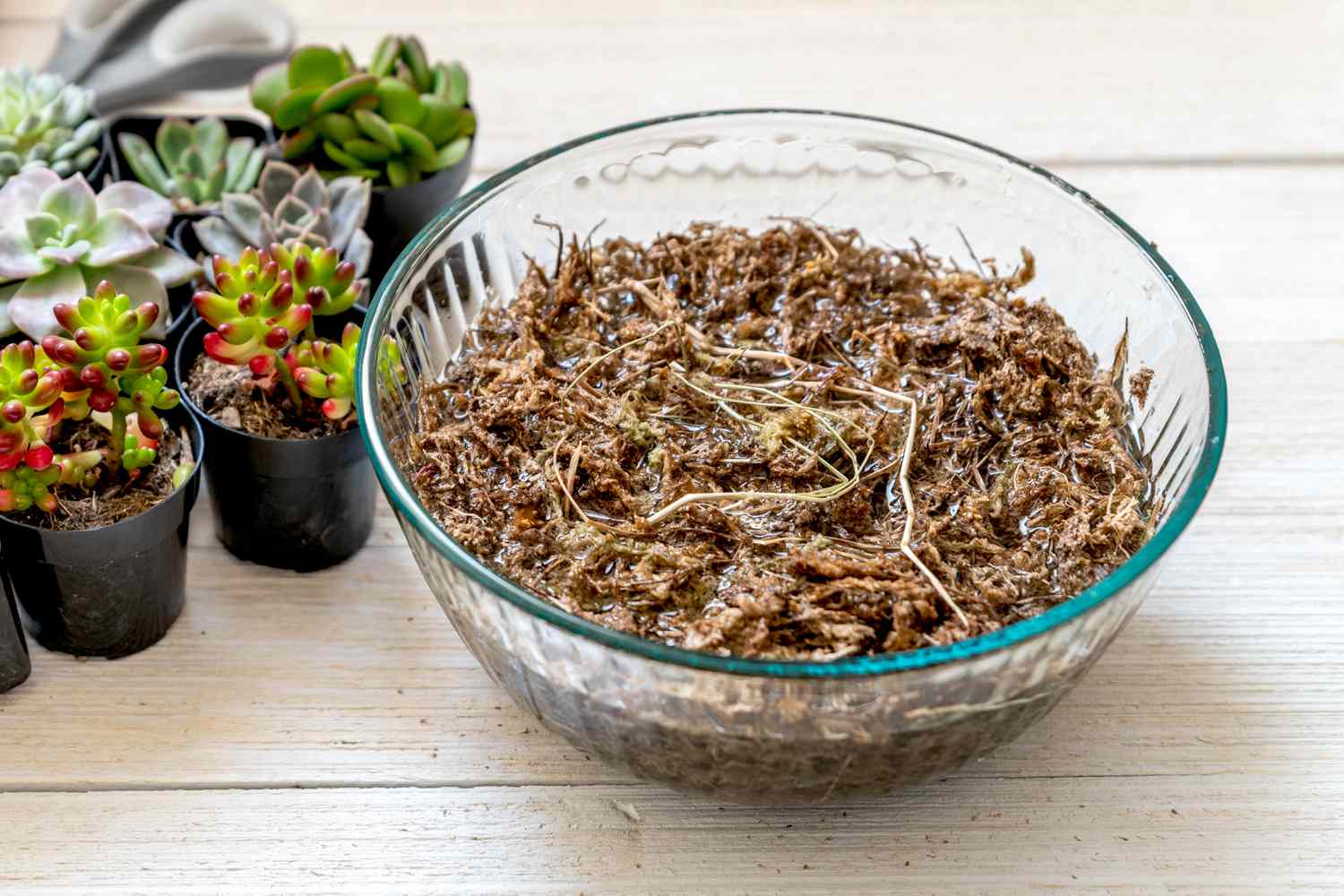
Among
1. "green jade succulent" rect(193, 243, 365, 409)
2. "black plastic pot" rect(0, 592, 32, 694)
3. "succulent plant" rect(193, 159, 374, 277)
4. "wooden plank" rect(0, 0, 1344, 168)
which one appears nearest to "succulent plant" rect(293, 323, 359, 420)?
"green jade succulent" rect(193, 243, 365, 409)

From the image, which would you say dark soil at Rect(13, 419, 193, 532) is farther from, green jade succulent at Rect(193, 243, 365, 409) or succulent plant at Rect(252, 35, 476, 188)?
succulent plant at Rect(252, 35, 476, 188)

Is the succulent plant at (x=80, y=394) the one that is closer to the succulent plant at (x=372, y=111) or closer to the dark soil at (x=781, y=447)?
the dark soil at (x=781, y=447)

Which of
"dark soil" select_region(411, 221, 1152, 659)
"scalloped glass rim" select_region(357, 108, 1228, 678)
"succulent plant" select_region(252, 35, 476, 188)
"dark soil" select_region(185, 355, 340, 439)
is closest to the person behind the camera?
"scalloped glass rim" select_region(357, 108, 1228, 678)

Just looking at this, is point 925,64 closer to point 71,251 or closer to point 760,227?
point 760,227

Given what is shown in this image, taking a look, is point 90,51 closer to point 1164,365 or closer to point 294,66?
point 294,66

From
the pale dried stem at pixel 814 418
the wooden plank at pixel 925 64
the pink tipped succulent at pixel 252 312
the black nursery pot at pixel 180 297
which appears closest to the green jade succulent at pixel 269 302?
the pink tipped succulent at pixel 252 312

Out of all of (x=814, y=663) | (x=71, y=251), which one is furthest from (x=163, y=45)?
(x=814, y=663)

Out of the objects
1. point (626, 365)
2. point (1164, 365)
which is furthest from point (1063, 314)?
point (626, 365)
